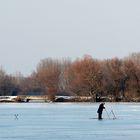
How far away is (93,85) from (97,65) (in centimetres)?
337

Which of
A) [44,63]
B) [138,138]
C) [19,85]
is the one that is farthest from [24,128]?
[19,85]

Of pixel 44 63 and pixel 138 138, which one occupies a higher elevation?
pixel 44 63

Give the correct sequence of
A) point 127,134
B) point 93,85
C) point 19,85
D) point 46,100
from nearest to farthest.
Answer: point 127,134, point 93,85, point 46,100, point 19,85

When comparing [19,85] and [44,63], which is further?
[19,85]

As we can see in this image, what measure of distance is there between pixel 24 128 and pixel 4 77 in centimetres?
9426

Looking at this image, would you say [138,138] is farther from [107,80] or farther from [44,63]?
[44,63]

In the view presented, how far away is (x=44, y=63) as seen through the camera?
354ft

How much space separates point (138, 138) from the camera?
75.6ft

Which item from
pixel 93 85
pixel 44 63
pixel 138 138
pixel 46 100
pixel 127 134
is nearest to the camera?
pixel 138 138

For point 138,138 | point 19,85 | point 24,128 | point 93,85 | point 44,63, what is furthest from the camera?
point 19,85

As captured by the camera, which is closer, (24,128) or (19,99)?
(24,128)

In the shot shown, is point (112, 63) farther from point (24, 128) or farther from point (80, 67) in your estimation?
point (24, 128)

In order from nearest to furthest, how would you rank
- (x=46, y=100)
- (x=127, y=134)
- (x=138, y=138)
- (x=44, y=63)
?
(x=138, y=138)
(x=127, y=134)
(x=46, y=100)
(x=44, y=63)

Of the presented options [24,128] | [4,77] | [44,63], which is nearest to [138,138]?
[24,128]
